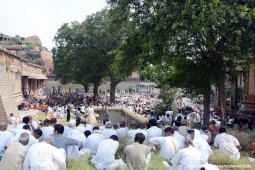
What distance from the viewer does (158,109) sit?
2059 cm

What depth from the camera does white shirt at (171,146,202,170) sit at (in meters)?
6.08

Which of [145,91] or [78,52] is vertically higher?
[78,52]

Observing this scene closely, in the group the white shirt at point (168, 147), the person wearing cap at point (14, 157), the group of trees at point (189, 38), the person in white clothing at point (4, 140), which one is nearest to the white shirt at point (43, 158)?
the person wearing cap at point (14, 157)

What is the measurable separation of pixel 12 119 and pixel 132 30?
6.08 metres

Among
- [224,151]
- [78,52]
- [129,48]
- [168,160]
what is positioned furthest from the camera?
[78,52]

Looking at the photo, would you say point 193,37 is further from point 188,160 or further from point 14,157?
point 14,157

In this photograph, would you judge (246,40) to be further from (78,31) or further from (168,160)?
(78,31)

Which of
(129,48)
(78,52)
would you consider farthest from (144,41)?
(78,52)

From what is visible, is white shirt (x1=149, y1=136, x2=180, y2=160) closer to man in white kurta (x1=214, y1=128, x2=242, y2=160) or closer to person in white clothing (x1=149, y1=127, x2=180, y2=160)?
person in white clothing (x1=149, y1=127, x2=180, y2=160)

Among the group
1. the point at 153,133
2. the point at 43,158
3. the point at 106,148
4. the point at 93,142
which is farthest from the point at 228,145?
the point at 43,158

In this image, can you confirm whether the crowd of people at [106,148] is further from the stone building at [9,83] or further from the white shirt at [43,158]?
the stone building at [9,83]

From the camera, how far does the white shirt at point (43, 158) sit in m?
5.77

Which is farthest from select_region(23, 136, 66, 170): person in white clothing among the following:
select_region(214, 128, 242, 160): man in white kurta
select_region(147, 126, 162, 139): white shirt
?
select_region(214, 128, 242, 160): man in white kurta

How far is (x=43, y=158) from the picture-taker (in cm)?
580
